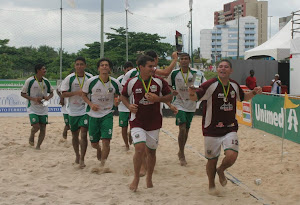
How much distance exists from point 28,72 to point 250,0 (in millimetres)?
152937

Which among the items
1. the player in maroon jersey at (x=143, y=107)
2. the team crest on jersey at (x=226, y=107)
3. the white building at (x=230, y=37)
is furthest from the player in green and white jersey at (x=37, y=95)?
the white building at (x=230, y=37)

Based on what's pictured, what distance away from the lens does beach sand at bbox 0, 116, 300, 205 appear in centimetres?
578

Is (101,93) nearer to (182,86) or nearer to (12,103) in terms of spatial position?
(182,86)

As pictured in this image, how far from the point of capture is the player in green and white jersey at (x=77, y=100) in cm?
793

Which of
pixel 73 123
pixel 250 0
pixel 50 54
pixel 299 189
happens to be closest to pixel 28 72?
pixel 50 54

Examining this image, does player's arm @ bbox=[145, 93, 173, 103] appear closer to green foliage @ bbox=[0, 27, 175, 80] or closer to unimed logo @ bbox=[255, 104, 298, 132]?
unimed logo @ bbox=[255, 104, 298, 132]

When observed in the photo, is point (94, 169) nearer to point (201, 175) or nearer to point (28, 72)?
point (201, 175)

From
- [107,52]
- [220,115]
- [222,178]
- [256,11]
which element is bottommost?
[222,178]

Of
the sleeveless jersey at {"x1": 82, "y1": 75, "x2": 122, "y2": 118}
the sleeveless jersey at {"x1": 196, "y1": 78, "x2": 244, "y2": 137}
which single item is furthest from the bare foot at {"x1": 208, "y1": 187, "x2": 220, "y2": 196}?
the sleeveless jersey at {"x1": 82, "y1": 75, "x2": 122, "y2": 118}

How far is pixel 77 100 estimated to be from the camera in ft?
27.0

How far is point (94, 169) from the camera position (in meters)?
7.49

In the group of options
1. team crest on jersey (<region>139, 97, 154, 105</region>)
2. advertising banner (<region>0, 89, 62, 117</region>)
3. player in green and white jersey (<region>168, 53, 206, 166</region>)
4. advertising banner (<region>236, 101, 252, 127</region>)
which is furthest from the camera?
advertising banner (<region>0, 89, 62, 117</region>)

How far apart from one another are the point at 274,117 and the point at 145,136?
6964 millimetres

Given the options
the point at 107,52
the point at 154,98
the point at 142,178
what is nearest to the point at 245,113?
the point at 142,178
